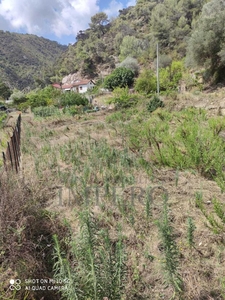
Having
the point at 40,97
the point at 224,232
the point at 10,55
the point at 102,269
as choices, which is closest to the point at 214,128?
the point at 224,232

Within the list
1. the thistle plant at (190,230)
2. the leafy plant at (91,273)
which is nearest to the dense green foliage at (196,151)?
the thistle plant at (190,230)

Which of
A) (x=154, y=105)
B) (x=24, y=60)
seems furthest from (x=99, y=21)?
(x=154, y=105)

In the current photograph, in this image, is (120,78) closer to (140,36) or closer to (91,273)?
(91,273)

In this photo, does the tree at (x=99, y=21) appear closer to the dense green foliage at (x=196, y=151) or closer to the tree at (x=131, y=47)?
the tree at (x=131, y=47)

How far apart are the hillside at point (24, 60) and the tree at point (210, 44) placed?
54356mm

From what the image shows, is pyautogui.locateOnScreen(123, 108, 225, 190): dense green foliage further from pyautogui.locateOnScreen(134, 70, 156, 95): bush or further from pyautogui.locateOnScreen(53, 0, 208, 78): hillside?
pyautogui.locateOnScreen(53, 0, 208, 78): hillside

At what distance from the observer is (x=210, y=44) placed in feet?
45.9

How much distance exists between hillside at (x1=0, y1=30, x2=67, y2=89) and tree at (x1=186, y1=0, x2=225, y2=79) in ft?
178

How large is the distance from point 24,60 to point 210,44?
337ft

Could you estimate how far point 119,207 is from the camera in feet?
8.41

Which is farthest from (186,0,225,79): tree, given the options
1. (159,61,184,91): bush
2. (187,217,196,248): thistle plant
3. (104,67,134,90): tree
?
(187,217,196,248): thistle plant

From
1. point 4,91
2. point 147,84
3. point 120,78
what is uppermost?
point 4,91

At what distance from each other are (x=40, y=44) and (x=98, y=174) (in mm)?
153558

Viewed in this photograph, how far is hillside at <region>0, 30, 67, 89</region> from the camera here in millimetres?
77000
